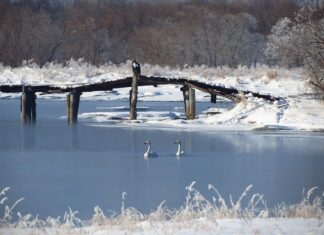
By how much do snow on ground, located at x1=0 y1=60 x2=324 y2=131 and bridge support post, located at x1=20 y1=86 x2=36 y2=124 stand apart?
152 centimetres

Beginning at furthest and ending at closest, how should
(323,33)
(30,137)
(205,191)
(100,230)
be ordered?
(323,33) → (30,137) → (205,191) → (100,230)

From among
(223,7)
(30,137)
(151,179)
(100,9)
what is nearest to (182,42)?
(223,7)

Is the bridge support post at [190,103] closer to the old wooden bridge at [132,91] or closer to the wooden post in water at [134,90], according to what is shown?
the old wooden bridge at [132,91]

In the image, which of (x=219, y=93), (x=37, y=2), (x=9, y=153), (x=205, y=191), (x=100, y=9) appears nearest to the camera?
(x=205, y=191)

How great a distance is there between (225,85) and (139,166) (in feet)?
62.4

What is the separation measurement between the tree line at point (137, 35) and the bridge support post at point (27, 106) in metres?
25.8

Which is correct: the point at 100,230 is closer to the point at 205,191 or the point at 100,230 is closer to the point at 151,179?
the point at 205,191

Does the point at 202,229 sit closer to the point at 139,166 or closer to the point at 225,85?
the point at 139,166

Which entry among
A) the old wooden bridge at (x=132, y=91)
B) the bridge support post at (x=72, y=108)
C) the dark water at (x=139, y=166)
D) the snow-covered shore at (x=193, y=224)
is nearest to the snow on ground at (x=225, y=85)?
the old wooden bridge at (x=132, y=91)

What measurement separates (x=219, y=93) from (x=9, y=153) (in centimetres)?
1034

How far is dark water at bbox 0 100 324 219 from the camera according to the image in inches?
385

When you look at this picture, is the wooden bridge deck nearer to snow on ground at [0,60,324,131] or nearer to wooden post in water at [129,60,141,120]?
wooden post in water at [129,60,141,120]

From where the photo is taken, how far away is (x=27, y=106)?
2294 centimetres

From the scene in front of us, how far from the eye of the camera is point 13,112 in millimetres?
26344
